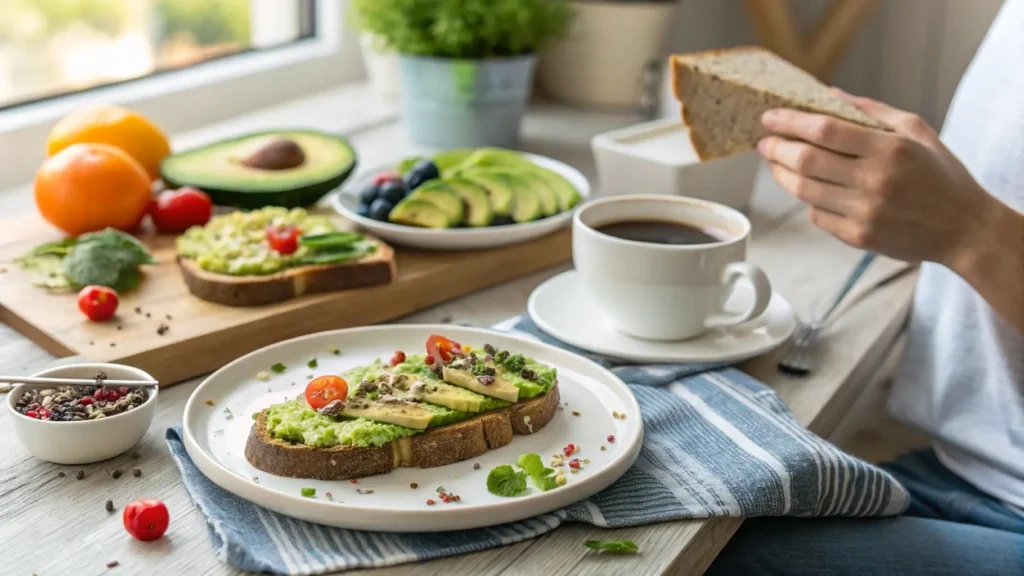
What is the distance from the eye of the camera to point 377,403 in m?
0.99

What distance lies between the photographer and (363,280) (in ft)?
4.57

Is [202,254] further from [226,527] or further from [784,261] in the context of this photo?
[784,261]

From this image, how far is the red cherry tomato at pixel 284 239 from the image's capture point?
138 cm

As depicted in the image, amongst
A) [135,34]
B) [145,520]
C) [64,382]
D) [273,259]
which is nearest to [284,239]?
[273,259]

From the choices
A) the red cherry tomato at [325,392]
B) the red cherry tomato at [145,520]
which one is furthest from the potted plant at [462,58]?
the red cherry tomato at [145,520]

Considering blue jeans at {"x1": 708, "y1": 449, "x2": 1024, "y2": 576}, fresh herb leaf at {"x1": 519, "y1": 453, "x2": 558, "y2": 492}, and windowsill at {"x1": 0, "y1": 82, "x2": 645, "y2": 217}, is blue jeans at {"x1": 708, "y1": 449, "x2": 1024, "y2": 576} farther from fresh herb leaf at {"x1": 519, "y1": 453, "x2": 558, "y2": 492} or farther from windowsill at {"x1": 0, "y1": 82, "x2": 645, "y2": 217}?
windowsill at {"x1": 0, "y1": 82, "x2": 645, "y2": 217}

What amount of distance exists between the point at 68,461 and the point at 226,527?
0.70 feet

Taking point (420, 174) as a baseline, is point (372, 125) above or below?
below

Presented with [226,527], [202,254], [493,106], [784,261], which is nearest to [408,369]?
[226,527]

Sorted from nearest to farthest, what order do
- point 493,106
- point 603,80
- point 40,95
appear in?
point 40,95 → point 493,106 → point 603,80

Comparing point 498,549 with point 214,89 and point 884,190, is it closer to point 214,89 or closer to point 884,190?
point 884,190

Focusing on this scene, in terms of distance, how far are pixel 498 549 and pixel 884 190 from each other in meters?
0.65

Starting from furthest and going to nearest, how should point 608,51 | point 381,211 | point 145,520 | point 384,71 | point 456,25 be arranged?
point 608,51 → point 384,71 → point 456,25 → point 381,211 → point 145,520

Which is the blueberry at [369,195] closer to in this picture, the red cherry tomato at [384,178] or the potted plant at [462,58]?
the red cherry tomato at [384,178]
